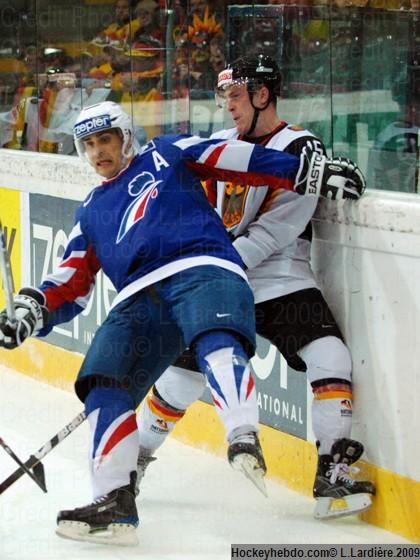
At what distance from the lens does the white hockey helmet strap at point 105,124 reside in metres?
3.29

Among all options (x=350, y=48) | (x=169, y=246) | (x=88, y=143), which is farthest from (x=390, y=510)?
(x=350, y=48)

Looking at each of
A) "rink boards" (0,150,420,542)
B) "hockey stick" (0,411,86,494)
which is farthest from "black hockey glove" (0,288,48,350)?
"rink boards" (0,150,420,542)

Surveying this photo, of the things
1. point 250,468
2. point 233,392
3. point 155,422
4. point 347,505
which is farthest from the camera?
point 155,422

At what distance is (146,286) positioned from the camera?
3213 mm

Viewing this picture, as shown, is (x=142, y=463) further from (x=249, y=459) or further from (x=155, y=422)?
(x=249, y=459)

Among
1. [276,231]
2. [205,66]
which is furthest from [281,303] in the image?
[205,66]

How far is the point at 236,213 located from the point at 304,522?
34.6 inches

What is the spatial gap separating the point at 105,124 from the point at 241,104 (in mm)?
417

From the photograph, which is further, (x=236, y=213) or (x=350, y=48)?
(x=350, y=48)

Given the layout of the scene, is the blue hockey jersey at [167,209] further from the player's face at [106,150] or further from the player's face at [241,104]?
the player's face at [241,104]

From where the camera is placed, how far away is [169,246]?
320 centimetres

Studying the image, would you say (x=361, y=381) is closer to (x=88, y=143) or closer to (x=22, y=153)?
(x=88, y=143)

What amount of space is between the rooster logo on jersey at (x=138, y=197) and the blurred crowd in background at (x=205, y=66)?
2.58 feet

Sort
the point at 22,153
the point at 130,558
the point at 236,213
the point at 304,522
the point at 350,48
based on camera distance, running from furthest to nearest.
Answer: the point at 22,153, the point at 350,48, the point at 236,213, the point at 304,522, the point at 130,558
